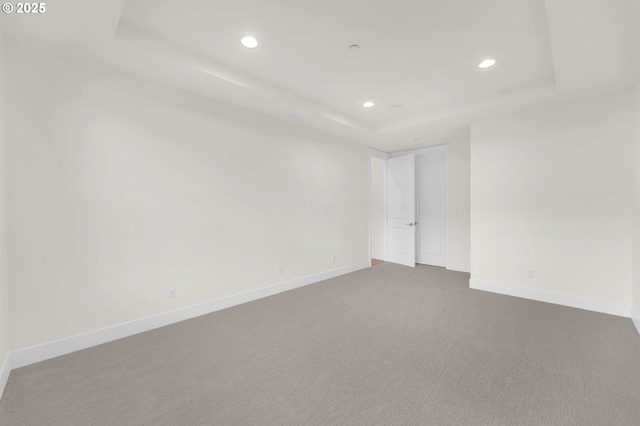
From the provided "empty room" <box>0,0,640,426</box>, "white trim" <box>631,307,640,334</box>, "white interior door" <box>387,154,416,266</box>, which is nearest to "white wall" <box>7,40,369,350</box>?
"empty room" <box>0,0,640,426</box>

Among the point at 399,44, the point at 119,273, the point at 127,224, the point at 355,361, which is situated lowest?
the point at 355,361

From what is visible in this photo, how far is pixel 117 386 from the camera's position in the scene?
6.41 feet

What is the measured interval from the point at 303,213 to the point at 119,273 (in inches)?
101

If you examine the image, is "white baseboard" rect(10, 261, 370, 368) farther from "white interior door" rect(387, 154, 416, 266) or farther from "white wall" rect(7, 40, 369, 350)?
"white interior door" rect(387, 154, 416, 266)

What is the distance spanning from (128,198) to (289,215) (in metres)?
2.12

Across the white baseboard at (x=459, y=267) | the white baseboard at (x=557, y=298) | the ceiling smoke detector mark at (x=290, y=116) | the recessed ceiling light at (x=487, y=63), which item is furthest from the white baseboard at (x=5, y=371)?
the white baseboard at (x=459, y=267)

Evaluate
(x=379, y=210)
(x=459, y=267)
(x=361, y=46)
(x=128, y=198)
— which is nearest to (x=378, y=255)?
(x=379, y=210)

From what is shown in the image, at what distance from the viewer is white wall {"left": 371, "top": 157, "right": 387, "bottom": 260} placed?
21.7ft

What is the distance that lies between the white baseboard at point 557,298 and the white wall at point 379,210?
2560 millimetres

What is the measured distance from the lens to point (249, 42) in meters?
2.48

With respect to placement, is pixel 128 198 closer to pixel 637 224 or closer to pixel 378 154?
pixel 378 154

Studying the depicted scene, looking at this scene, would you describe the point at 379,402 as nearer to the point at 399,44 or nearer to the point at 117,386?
the point at 117,386

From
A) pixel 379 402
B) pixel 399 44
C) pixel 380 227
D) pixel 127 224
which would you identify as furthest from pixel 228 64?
pixel 380 227

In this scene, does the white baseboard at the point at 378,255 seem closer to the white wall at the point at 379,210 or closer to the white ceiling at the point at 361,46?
the white wall at the point at 379,210
